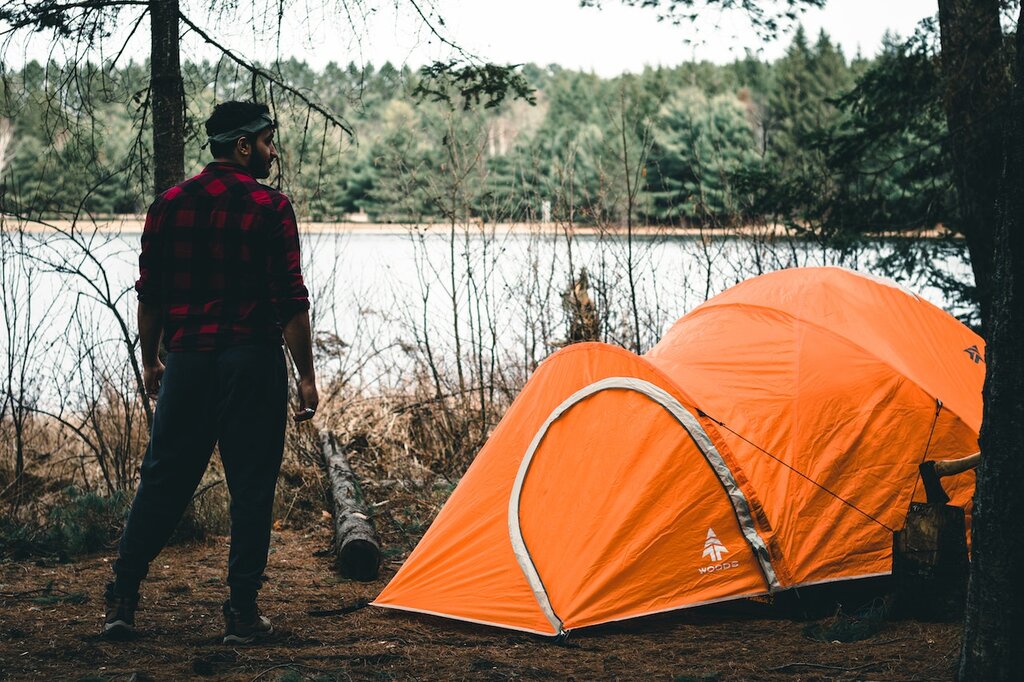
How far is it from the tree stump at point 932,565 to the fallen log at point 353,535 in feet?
8.02

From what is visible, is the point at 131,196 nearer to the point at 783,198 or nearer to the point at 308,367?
the point at 308,367

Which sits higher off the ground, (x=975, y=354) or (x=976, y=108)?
(x=976, y=108)

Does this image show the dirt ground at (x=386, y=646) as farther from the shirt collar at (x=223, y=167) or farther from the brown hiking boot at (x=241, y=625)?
the shirt collar at (x=223, y=167)

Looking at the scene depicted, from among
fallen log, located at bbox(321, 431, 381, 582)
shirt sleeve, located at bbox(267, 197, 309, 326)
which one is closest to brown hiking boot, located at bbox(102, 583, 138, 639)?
shirt sleeve, located at bbox(267, 197, 309, 326)

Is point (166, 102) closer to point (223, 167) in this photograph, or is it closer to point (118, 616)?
point (223, 167)

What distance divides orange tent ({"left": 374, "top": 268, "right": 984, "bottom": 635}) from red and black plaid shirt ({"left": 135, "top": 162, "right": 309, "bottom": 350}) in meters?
1.40

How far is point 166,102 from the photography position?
483 centimetres

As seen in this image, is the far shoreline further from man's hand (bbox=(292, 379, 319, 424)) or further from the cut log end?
man's hand (bbox=(292, 379, 319, 424))

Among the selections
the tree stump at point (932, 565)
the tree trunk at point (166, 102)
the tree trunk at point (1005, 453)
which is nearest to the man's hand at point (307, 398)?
the tree trunk at point (166, 102)

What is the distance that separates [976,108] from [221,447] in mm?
6446

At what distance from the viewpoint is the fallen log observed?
464 centimetres

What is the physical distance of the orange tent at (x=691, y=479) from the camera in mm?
3855

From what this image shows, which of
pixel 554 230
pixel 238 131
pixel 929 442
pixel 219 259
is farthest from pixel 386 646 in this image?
pixel 554 230

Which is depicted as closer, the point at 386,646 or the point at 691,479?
the point at 386,646
